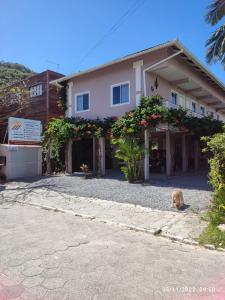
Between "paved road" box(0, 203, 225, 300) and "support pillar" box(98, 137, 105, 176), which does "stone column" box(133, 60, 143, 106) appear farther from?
"paved road" box(0, 203, 225, 300)

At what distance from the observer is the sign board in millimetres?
15438

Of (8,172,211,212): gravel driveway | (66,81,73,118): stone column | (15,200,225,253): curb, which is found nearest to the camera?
(15,200,225,253): curb

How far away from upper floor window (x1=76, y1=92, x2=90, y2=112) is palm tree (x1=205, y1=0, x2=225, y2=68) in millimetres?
7576

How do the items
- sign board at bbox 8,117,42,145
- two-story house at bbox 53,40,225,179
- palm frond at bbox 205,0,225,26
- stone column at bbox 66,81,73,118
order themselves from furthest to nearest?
stone column at bbox 66,81,73,118
sign board at bbox 8,117,42,145
palm frond at bbox 205,0,225,26
two-story house at bbox 53,40,225,179

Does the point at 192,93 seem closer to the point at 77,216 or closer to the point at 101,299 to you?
the point at 77,216

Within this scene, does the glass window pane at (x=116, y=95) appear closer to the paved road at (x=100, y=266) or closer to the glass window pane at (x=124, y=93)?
the glass window pane at (x=124, y=93)

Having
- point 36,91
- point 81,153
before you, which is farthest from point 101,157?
point 36,91

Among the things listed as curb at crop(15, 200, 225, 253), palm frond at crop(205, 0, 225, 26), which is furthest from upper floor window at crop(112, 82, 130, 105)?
curb at crop(15, 200, 225, 253)

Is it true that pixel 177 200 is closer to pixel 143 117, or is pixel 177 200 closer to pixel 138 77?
pixel 143 117

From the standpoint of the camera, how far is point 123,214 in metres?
7.89

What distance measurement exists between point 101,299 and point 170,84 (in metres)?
15.2

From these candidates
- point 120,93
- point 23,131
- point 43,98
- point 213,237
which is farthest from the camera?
point 43,98

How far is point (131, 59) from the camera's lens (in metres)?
14.9

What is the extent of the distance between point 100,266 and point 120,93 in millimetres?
12216
